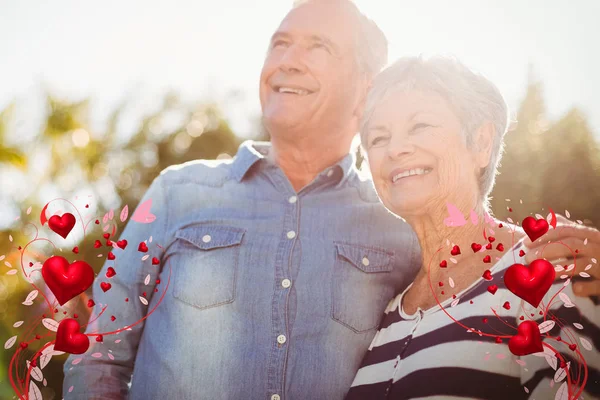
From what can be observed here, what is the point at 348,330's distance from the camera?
1.94 metres

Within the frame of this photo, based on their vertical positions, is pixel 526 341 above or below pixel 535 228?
below

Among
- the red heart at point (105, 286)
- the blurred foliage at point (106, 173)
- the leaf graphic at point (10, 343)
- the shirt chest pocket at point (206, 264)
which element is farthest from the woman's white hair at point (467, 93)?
the leaf graphic at point (10, 343)

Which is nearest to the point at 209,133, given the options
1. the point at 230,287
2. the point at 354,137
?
the point at 354,137

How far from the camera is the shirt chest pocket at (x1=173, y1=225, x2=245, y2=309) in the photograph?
201 cm

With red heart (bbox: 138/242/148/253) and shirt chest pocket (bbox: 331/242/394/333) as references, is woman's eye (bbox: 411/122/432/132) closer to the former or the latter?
shirt chest pocket (bbox: 331/242/394/333)

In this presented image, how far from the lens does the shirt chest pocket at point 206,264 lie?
201 centimetres

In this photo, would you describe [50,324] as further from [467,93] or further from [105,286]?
[467,93]

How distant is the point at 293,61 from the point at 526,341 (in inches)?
55.9

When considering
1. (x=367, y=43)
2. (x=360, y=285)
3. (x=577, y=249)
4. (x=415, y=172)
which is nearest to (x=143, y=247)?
(x=360, y=285)

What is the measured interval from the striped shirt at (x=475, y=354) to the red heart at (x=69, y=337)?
35.0 inches

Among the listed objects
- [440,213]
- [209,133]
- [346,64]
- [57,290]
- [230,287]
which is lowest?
[209,133]

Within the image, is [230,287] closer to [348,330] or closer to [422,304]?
[348,330]

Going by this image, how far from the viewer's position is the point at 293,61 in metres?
2.35

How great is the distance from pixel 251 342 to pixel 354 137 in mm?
1073
